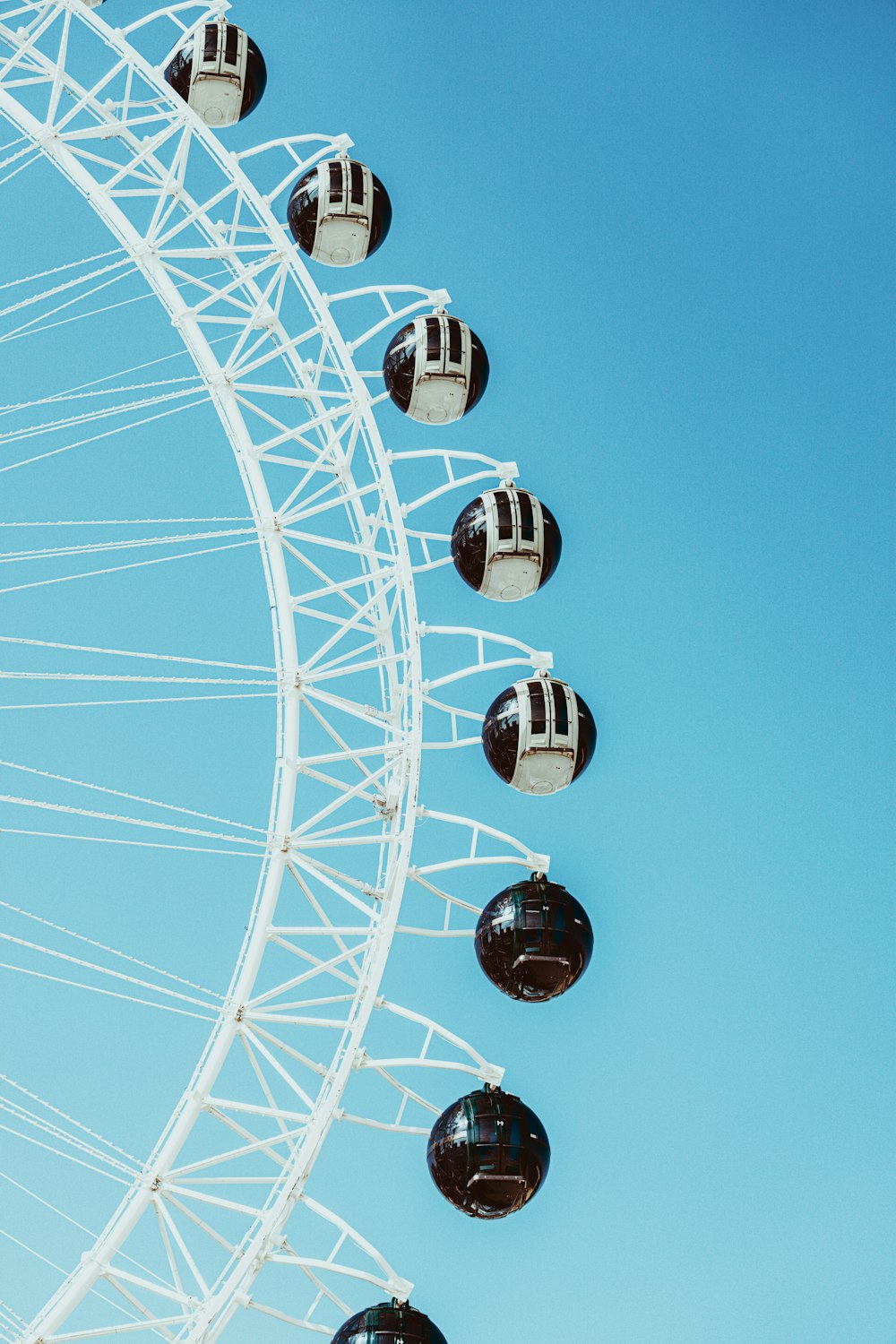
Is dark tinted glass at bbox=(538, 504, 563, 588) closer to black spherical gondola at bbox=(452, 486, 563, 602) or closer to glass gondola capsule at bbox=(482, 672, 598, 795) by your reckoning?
black spherical gondola at bbox=(452, 486, 563, 602)

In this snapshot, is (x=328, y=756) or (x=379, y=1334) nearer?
(x=379, y=1334)

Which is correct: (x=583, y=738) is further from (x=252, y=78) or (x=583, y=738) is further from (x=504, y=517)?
(x=252, y=78)

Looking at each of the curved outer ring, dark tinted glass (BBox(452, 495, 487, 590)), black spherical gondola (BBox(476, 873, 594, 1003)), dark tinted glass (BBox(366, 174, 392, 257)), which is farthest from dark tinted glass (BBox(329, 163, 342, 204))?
black spherical gondola (BBox(476, 873, 594, 1003))

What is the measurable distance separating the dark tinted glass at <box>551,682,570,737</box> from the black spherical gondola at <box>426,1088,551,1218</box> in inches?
81.4

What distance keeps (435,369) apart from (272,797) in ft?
9.23

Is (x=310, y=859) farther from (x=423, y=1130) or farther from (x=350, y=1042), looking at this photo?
(x=423, y=1130)

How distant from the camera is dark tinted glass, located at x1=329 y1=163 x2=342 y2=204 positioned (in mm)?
9562

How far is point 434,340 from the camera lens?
371 inches

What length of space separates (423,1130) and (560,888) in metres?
1.50

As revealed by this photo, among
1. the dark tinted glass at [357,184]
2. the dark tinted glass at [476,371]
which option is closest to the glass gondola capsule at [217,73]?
the dark tinted glass at [357,184]

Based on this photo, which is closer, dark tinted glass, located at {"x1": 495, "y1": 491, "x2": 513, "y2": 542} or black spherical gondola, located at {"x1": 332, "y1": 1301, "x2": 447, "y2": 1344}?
black spherical gondola, located at {"x1": 332, "y1": 1301, "x2": 447, "y2": 1344}

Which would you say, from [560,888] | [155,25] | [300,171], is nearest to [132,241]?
[300,171]

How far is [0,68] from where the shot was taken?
376 inches

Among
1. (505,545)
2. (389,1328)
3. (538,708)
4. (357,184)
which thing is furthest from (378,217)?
(389,1328)
